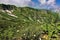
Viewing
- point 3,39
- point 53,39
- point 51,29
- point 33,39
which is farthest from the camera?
point 3,39

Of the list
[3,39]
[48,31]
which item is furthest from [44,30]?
[3,39]

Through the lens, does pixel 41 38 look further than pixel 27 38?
No

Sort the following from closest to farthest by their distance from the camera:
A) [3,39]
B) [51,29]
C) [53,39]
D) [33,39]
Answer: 1. [53,39]
2. [51,29]
3. [33,39]
4. [3,39]

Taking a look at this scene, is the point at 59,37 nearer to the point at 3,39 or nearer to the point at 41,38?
the point at 41,38

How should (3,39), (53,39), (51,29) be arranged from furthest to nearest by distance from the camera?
(3,39) → (51,29) → (53,39)

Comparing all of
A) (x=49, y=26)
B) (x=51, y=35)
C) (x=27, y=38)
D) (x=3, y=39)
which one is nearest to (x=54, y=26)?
(x=49, y=26)

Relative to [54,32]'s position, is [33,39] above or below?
below

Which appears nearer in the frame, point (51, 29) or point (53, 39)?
point (53, 39)

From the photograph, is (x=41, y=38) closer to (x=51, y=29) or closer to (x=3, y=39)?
(x=51, y=29)

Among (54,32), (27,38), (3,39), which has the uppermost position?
(54,32)
